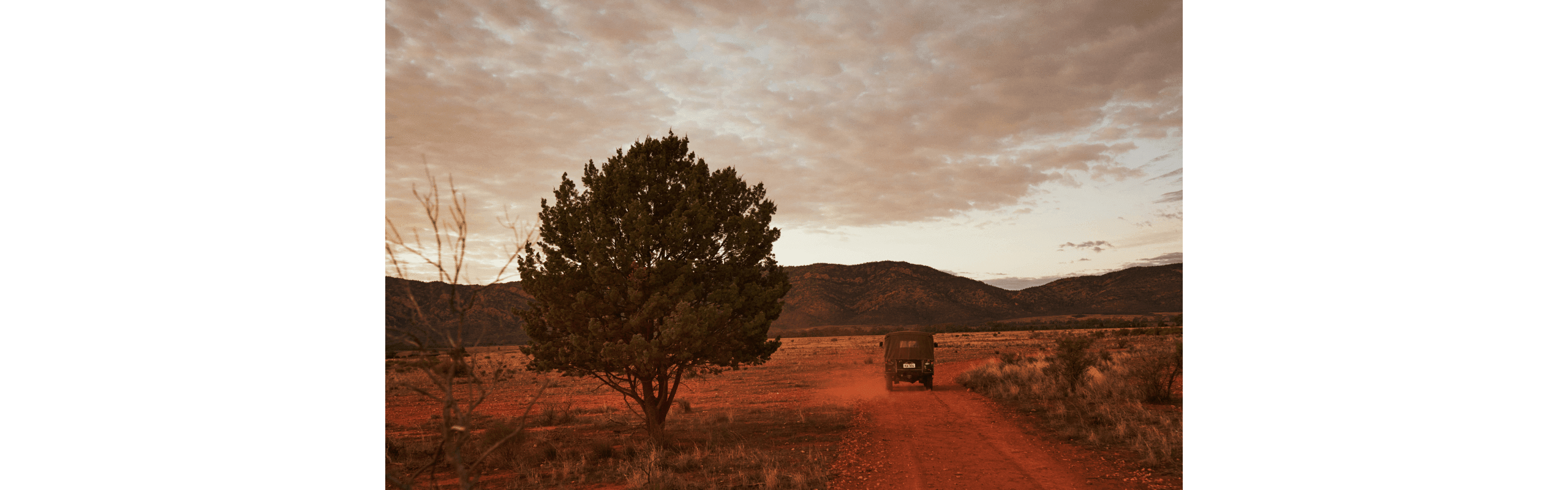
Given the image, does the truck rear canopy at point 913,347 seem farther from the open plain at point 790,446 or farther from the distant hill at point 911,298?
the distant hill at point 911,298

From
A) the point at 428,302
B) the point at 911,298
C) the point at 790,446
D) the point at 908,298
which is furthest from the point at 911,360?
the point at 911,298

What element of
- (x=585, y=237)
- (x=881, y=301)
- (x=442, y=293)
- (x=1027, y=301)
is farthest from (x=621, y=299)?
(x=1027, y=301)

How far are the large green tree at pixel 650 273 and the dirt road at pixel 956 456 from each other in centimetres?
308

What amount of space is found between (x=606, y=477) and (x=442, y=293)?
735 centimetres

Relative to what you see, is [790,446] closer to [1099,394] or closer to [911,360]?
[1099,394]

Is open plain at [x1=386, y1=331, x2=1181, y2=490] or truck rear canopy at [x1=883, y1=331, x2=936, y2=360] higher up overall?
truck rear canopy at [x1=883, y1=331, x2=936, y2=360]

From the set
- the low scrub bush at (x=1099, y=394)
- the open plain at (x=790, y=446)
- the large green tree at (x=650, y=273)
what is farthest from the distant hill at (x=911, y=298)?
the large green tree at (x=650, y=273)

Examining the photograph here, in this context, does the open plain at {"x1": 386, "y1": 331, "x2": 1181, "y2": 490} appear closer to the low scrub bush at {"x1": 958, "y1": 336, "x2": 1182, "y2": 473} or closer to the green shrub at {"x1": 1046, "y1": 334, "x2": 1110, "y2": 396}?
the low scrub bush at {"x1": 958, "y1": 336, "x2": 1182, "y2": 473}

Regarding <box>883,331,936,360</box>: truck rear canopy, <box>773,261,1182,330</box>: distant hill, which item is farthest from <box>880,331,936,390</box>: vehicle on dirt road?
<box>773,261,1182,330</box>: distant hill

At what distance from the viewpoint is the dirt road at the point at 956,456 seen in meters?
9.83

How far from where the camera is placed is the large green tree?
36.8 feet

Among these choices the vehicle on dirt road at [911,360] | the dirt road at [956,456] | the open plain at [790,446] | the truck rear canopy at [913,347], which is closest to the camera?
the dirt road at [956,456]

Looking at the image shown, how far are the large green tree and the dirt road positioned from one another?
3078mm

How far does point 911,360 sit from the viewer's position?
2405 centimetres
